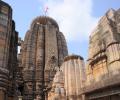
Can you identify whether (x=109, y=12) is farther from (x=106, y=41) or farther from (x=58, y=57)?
(x=58, y=57)

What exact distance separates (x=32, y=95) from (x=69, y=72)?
807 inches

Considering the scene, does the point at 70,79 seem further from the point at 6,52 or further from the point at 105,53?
the point at 105,53

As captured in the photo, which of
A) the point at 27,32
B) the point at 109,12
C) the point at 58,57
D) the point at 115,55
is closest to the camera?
the point at 115,55

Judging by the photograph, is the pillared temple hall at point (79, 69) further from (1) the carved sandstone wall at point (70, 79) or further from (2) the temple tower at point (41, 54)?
(2) the temple tower at point (41, 54)

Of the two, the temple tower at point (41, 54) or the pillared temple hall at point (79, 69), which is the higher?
the temple tower at point (41, 54)

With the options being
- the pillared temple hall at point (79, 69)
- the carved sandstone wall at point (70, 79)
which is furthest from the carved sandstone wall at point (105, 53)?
the carved sandstone wall at point (70, 79)

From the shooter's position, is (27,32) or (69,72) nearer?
(69,72)

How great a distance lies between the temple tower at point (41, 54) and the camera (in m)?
46.3

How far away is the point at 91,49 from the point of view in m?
15.5

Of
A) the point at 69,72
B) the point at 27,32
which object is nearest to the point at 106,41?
the point at 69,72

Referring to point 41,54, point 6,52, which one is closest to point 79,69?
point 6,52

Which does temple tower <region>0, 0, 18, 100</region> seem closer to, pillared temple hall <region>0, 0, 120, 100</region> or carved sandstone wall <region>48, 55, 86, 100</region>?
pillared temple hall <region>0, 0, 120, 100</region>

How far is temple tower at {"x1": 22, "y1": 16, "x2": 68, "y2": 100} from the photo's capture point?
46312 mm

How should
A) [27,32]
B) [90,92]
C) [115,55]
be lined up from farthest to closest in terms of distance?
[27,32], [90,92], [115,55]
